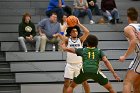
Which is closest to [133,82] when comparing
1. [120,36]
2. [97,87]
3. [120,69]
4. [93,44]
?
[93,44]

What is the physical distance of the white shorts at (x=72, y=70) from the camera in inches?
360

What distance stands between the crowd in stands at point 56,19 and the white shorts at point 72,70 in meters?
0.97

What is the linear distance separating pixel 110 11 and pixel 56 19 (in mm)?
2377

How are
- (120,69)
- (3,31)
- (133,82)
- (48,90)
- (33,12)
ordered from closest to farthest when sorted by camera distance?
(133,82), (48,90), (120,69), (3,31), (33,12)

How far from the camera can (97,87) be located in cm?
1073

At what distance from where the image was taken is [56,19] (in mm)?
12000

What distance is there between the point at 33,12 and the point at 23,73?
3.44 meters

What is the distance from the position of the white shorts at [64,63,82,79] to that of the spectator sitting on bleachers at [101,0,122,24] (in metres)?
4.42

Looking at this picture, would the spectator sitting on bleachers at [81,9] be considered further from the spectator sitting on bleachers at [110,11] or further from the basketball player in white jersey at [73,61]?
the basketball player in white jersey at [73,61]

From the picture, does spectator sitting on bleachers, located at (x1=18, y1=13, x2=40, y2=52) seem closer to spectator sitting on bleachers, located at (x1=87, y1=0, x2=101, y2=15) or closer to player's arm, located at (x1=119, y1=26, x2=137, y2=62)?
spectator sitting on bleachers, located at (x1=87, y1=0, x2=101, y2=15)

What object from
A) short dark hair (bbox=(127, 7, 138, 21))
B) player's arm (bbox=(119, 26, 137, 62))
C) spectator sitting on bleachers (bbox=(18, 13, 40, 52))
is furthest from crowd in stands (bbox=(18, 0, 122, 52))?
player's arm (bbox=(119, 26, 137, 62))

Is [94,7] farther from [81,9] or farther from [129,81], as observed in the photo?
[129,81]

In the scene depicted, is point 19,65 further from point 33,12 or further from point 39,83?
point 33,12

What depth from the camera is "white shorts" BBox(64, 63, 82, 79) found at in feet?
30.0
